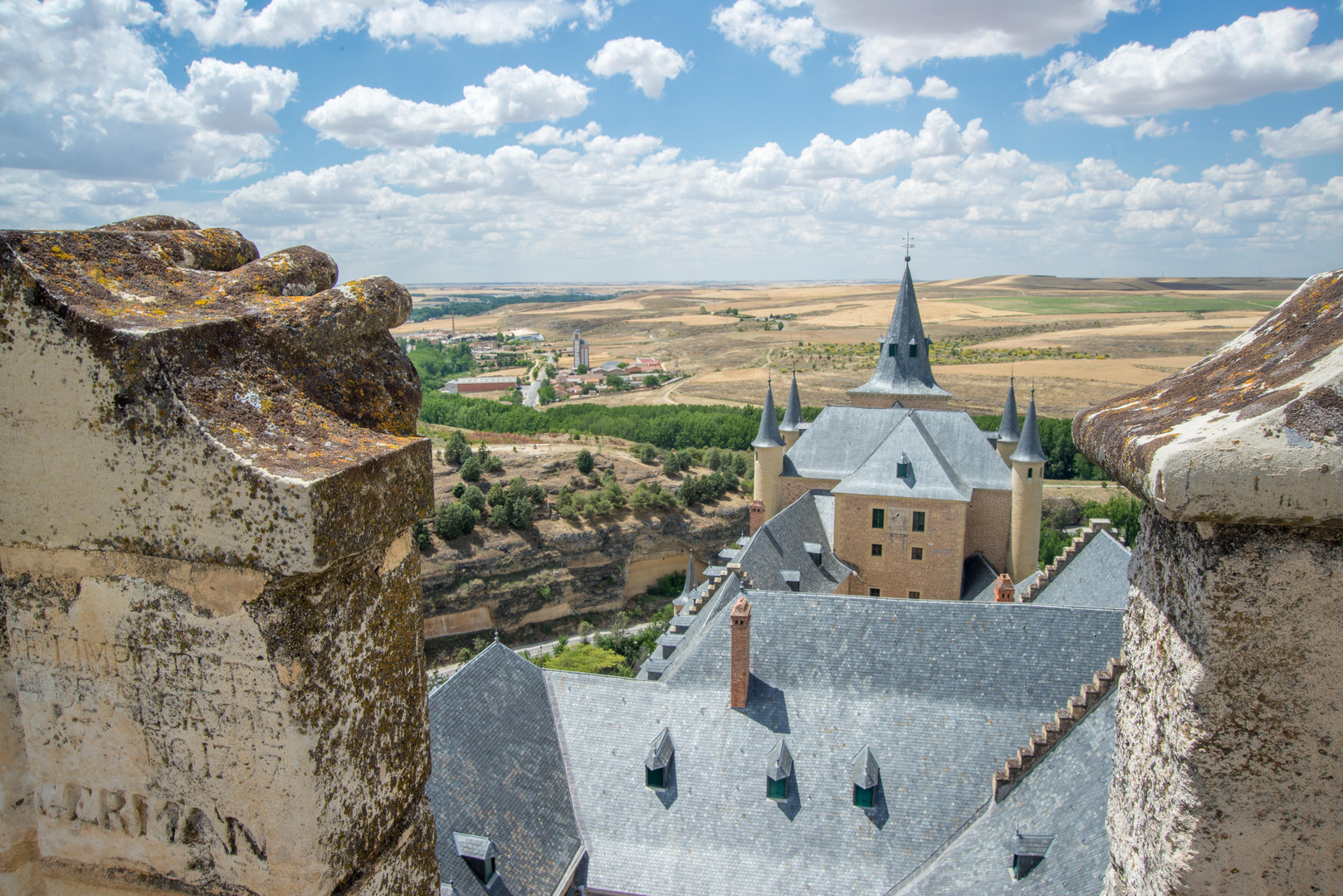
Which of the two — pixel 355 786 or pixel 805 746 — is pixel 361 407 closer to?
pixel 355 786

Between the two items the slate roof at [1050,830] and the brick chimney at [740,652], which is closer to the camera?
the slate roof at [1050,830]

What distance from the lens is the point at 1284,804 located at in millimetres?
2789

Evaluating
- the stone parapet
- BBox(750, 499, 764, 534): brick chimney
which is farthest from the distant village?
the stone parapet

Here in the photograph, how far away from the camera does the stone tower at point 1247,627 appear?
257 centimetres

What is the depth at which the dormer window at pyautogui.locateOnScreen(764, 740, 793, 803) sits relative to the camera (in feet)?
54.6

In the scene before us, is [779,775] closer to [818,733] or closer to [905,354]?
[818,733]

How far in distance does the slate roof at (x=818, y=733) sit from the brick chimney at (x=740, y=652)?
0.30 meters

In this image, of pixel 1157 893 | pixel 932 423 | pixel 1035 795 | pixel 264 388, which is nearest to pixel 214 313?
pixel 264 388

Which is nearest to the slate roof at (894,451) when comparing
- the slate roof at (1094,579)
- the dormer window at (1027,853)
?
the slate roof at (1094,579)

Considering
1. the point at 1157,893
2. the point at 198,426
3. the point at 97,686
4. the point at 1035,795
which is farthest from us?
the point at 1035,795

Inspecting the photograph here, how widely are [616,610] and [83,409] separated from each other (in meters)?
45.0

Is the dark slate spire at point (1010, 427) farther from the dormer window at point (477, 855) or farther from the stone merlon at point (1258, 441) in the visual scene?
the stone merlon at point (1258, 441)

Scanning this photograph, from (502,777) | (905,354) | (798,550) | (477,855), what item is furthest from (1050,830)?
(905,354)

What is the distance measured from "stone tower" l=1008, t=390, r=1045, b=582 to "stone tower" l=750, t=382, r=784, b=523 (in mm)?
9394
